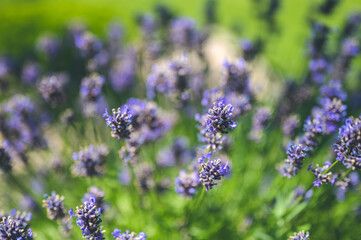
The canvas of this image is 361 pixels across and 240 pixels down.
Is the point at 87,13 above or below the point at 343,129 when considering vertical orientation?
above

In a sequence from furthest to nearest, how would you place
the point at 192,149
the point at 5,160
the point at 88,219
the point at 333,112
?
the point at 192,149 < the point at 5,160 < the point at 333,112 < the point at 88,219

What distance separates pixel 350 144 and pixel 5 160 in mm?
2502

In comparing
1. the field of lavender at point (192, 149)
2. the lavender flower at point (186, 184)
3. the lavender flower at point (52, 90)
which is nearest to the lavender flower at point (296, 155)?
the field of lavender at point (192, 149)

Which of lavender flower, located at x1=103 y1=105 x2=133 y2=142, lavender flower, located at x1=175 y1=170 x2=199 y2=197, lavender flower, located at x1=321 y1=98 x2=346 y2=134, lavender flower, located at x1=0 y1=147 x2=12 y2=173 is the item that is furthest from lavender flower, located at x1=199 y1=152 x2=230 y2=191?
lavender flower, located at x1=0 y1=147 x2=12 y2=173

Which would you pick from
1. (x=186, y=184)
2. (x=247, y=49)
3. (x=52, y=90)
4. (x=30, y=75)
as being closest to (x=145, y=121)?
(x=186, y=184)

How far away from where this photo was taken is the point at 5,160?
2.25 metres

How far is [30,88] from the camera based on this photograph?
14.0 feet

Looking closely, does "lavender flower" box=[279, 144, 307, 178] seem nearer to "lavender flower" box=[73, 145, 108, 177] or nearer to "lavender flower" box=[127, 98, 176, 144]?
"lavender flower" box=[127, 98, 176, 144]

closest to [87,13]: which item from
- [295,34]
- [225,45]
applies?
[225,45]

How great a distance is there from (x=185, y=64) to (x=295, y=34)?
5366 mm

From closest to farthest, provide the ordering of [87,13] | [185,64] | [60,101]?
[185,64], [60,101], [87,13]

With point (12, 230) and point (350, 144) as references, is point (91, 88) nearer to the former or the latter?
point (12, 230)

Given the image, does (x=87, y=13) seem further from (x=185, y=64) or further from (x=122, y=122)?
(x=122, y=122)

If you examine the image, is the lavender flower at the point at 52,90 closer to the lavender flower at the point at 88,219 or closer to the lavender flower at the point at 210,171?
the lavender flower at the point at 88,219
